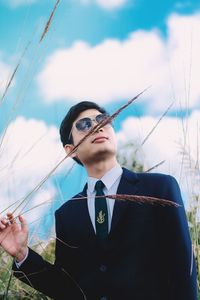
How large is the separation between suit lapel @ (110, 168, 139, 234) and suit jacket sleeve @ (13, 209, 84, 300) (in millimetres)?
349

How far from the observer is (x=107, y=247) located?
6.78ft

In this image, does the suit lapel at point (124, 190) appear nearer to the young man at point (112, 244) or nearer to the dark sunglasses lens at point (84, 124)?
the young man at point (112, 244)

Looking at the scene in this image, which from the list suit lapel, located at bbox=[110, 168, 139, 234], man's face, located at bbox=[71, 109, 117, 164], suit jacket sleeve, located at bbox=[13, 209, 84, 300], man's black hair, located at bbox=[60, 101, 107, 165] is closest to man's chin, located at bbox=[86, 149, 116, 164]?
man's face, located at bbox=[71, 109, 117, 164]

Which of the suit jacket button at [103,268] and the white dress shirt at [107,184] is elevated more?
the white dress shirt at [107,184]

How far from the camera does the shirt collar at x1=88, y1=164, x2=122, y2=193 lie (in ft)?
7.17

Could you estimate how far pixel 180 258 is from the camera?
6.45ft

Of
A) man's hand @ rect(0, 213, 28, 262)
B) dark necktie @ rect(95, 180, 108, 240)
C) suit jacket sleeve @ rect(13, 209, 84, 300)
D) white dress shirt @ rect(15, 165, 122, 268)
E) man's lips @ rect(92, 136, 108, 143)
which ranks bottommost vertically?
suit jacket sleeve @ rect(13, 209, 84, 300)

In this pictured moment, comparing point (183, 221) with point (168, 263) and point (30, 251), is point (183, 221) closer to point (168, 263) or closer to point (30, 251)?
point (168, 263)

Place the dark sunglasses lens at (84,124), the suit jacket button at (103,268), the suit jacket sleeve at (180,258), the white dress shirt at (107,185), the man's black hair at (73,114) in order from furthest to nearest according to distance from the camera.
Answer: the man's black hair at (73,114) < the dark sunglasses lens at (84,124) < the white dress shirt at (107,185) < the suit jacket button at (103,268) < the suit jacket sleeve at (180,258)

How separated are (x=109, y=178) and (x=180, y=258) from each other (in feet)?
1.55

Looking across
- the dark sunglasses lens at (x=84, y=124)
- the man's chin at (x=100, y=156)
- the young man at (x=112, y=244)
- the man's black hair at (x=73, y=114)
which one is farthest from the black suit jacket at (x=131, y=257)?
the man's black hair at (x=73, y=114)

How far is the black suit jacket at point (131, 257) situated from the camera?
6.53 ft

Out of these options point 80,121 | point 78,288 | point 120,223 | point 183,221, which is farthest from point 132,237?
point 80,121

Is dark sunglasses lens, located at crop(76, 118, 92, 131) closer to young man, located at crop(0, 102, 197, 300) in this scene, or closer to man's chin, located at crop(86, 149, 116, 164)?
young man, located at crop(0, 102, 197, 300)
